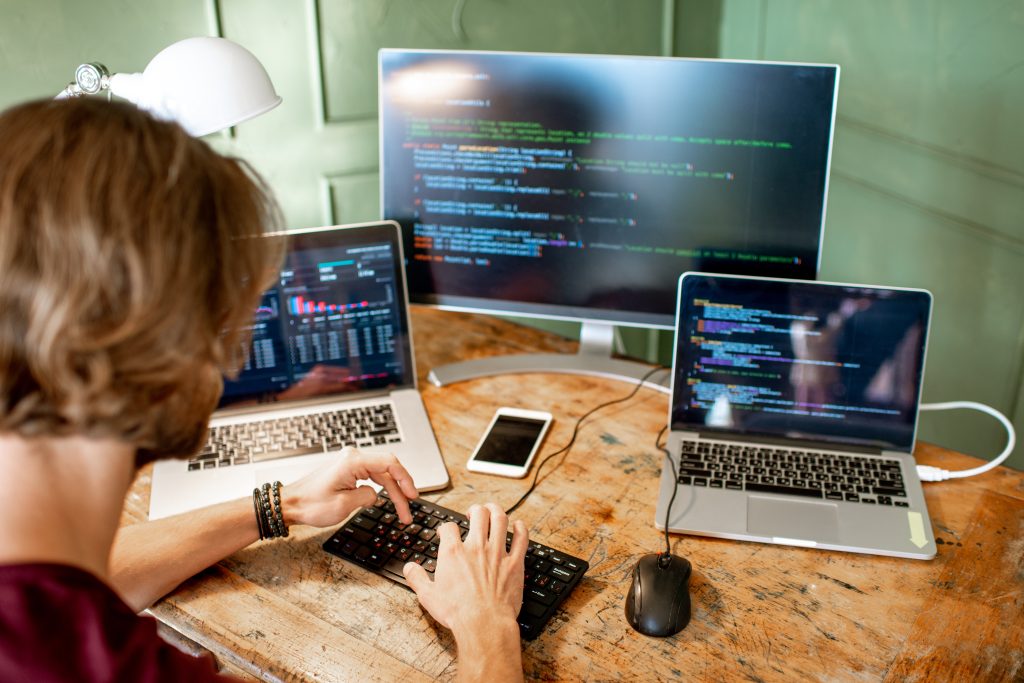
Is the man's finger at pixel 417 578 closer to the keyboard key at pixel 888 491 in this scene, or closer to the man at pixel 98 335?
the man at pixel 98 335

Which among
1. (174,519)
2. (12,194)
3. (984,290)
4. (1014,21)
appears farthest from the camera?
(984,290)

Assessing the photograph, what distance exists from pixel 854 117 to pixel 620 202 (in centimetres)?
96

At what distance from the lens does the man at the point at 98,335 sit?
634 mm

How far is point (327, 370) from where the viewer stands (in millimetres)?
1424

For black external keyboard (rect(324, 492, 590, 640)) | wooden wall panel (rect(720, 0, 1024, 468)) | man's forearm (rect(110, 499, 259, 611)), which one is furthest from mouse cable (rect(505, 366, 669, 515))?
wooden wall panel (rect(720, 0, 1024, 468))

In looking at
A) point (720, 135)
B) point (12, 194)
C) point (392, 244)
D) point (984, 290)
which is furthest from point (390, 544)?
point (984, 290)

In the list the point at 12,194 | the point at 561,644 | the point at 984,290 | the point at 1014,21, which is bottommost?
the point at 561,644

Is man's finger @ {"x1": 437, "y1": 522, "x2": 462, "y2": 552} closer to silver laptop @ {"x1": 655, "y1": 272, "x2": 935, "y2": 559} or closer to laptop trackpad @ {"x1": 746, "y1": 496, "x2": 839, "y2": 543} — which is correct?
silver laptop @ {"x1": 655, "y1": 272, "x2": 935, "y2": 559}

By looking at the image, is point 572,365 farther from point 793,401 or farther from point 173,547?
point 173,547

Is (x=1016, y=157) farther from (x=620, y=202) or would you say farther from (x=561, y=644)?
(x=561, y=644)

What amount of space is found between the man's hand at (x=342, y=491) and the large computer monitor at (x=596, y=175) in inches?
16.3

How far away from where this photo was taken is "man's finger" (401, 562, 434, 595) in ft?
3.34

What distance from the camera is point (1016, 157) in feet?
5.95

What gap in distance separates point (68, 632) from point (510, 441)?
777 millimetres
